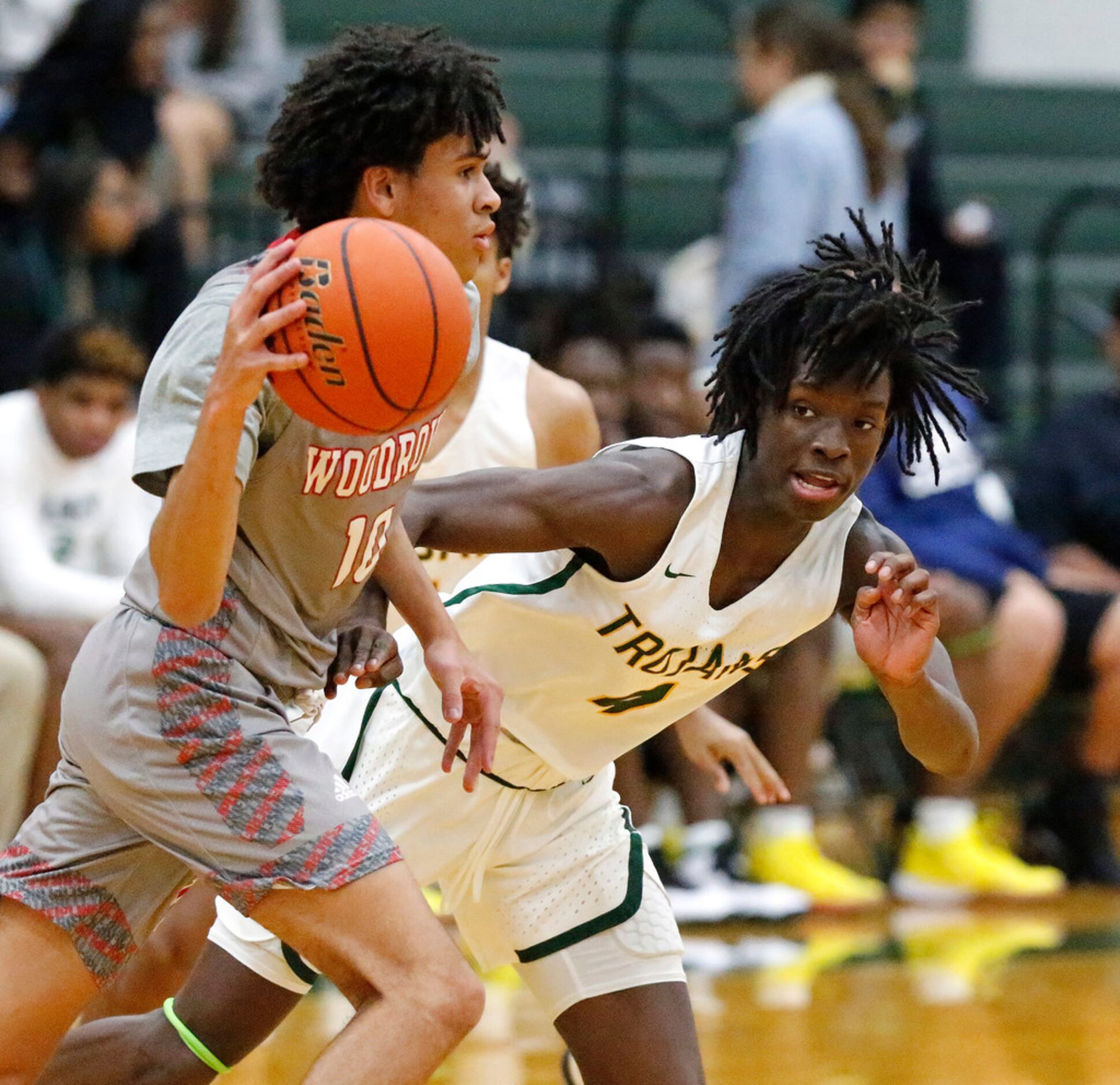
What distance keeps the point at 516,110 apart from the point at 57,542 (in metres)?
4.10

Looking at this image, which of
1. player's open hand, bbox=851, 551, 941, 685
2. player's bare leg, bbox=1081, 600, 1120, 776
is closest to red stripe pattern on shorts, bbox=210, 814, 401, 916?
player's open hand, bbox=851, 551, 941, 685

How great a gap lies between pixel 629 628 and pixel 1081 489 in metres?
4.82

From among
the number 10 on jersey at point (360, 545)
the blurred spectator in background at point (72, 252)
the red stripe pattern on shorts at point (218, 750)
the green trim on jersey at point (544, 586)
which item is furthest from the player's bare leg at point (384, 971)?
the blurred spectator in background at point (72, 252)

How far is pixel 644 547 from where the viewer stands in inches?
131

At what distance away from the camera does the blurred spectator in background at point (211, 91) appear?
26.6 ft

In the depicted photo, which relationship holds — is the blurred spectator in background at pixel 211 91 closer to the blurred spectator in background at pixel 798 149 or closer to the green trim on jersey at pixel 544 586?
the blurred spectator in background at pixel 798 149

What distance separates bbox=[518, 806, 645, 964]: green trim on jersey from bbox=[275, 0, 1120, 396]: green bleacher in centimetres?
585

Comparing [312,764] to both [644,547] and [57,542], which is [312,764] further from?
[57,542]

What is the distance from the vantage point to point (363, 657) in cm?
308

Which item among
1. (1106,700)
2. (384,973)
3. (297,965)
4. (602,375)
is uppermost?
(602,375)

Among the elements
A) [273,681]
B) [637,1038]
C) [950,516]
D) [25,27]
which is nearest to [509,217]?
[273,681]

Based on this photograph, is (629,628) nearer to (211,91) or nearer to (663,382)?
(663,382)

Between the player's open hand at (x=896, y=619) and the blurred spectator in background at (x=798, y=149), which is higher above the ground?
the blurred spectator in background at (x=798, y=149)

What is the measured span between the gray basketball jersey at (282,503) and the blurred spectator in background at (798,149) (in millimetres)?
4408
